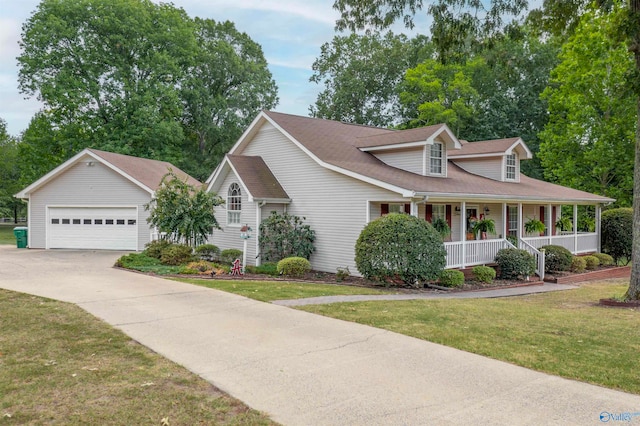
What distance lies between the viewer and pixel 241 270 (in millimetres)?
Answer: 15984

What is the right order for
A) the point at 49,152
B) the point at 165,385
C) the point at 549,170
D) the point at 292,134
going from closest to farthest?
1. the point at 165,385
2. the point at 292,134
3. the point at 549,170
4. the point at 49,152

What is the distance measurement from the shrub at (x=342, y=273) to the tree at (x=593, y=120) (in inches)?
814

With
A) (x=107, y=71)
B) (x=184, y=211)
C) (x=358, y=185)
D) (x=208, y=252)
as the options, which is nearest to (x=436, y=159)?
(x=358, y=185)

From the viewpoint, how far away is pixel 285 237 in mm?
17281

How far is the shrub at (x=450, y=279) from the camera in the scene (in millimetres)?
14602

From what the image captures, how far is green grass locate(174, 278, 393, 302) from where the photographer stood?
11125mm

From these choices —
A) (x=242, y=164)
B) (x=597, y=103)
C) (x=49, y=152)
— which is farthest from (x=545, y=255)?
(x=49, y=152)

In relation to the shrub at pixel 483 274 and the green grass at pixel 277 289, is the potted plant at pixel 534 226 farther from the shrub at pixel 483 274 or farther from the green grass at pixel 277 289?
the green grass at pixel 277 289

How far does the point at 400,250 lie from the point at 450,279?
2222 millimetres

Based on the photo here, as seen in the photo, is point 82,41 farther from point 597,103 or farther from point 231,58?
point 597,103

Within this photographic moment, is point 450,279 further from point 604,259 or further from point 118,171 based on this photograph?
point 118,171

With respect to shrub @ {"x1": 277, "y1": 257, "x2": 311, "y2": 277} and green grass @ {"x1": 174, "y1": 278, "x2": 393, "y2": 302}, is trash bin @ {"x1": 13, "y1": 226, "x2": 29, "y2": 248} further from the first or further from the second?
shrub @ {"x1": 277, "y1": 257, "x2": 311, "y2": 277}

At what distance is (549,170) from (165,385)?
32.8 m

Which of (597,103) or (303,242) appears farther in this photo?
(597,103)
